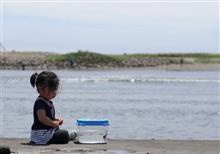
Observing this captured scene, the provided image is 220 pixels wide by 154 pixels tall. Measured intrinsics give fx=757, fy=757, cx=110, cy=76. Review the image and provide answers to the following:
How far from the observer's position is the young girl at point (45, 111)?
Answer: 10.4 meters

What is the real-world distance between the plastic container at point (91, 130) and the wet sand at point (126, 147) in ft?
0.56

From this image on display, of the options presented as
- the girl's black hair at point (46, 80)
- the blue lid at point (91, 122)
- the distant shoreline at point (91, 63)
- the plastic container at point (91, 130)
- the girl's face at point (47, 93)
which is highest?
the distant shoreline at point (91, 63)

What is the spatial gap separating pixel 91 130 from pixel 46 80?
98 cm

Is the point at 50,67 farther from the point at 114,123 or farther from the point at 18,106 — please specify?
the point at 114,123

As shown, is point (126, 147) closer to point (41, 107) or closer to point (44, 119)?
point (44, 119)

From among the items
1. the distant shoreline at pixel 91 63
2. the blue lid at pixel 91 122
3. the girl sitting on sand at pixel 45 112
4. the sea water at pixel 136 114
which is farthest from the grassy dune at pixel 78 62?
the girl sitting on sand at pixel 45 112

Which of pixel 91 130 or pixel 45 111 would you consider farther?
pixel 91 130

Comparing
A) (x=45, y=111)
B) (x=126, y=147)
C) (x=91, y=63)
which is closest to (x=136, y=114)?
(x=126, y=147)

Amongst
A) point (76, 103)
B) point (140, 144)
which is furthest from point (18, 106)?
point (140, 144)

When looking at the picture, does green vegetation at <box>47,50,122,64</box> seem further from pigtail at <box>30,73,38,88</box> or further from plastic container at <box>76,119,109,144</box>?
pigtail at <box>30,73,38,88</box>

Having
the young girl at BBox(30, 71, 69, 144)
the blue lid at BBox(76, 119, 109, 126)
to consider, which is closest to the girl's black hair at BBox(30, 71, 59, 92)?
the young girl at BBox(30, 71, 69, 144)

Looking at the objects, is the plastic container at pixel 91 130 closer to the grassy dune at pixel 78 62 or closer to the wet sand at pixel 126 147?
the wet sand at pixel 126 147

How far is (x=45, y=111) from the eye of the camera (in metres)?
10.4

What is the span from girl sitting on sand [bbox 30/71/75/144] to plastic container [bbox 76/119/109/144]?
0.97 ft
